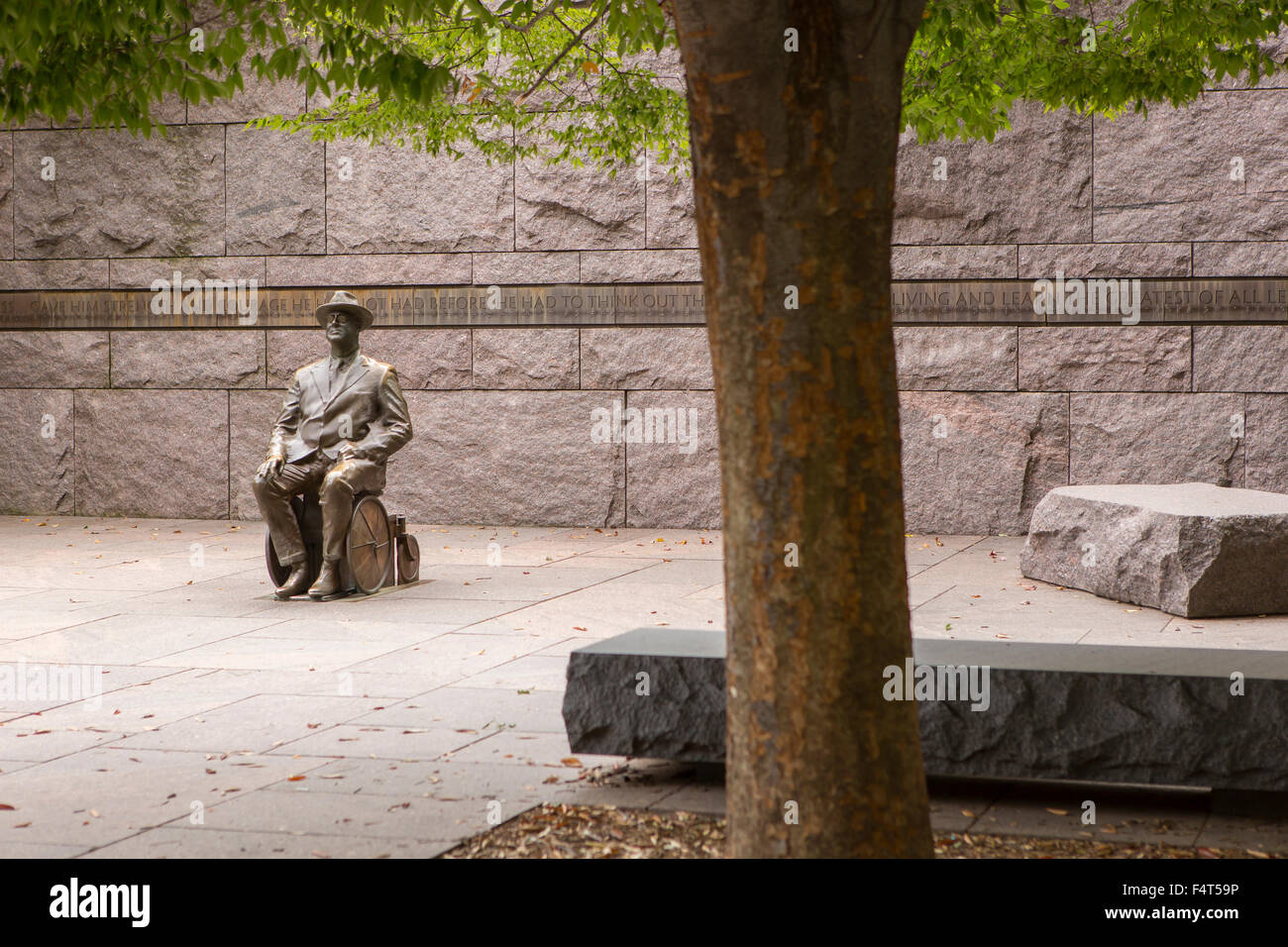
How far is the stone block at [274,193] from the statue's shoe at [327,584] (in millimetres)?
5595

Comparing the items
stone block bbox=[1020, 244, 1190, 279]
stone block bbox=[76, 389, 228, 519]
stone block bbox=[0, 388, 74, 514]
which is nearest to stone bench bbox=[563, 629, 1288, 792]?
stone block bbox=[1020, 244, 1190, 279]

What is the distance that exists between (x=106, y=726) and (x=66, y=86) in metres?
2.60

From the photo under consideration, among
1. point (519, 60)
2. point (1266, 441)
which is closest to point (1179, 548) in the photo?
point (1266, 441)

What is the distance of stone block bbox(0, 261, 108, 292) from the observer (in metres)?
14.8

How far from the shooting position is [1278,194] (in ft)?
39.9

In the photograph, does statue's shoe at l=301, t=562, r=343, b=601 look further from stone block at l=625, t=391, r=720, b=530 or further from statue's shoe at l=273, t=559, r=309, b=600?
stone block at l=625, t=391, r=720, b=530

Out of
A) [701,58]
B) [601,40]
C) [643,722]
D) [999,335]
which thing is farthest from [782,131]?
[999,335]

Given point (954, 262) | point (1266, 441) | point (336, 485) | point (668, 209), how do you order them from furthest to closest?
point (668, 209), point (954, 262), point (1266, 441), point (336, 485)

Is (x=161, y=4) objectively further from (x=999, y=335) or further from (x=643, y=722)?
(x=999, y=335)

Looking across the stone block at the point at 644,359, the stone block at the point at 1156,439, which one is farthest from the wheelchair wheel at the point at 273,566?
the stone block at the point at 1156,439

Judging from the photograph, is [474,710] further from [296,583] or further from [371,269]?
[371,269]

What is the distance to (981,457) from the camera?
1276 cm

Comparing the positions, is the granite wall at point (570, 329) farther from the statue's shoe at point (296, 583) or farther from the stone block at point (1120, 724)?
the stone block at point (1120, 724)

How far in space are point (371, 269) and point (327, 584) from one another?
5.38 m
